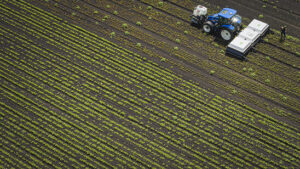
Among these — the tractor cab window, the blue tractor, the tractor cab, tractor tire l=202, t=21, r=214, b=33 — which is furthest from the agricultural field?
the tractor cab window

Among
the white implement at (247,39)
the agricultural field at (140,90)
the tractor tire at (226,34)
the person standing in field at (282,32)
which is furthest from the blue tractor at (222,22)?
the person standing in field at (282,32)

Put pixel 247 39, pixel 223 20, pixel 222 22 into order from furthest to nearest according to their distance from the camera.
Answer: pixel 222 22, pixel 223 20, pixel 247 39

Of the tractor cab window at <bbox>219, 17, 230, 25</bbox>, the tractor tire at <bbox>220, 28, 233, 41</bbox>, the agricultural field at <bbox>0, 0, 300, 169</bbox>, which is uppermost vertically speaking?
the tractor cab window at <bbox>219, 17, 230, 25</bbox>

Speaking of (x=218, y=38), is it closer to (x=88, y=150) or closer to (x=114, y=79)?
(x=114, y=79)

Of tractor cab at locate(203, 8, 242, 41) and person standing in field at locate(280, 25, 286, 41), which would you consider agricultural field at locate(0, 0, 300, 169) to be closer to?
person standing in field at locate(280, 25, 286, 41)

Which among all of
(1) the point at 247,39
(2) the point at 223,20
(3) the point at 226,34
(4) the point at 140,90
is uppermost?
(2) the point at 223,20

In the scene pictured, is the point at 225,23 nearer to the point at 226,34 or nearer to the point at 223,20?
the point at 223,20

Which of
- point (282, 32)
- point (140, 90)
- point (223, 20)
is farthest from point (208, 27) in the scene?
point (140, 90)
